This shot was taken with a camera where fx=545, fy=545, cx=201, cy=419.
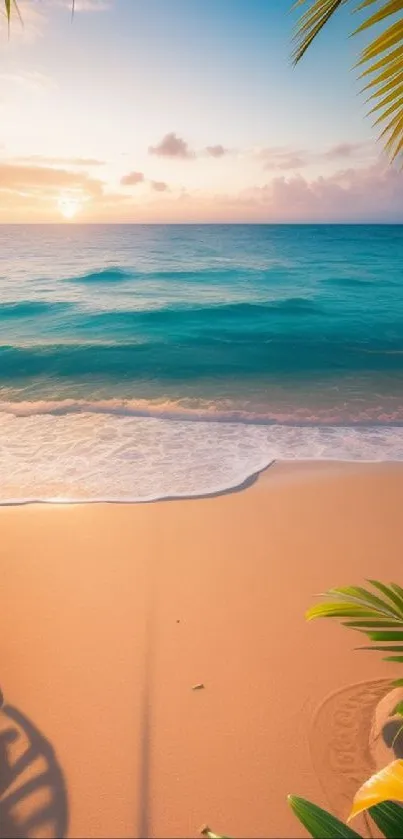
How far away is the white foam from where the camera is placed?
24.6 ft

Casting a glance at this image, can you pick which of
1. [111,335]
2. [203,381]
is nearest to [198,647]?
[203,381]

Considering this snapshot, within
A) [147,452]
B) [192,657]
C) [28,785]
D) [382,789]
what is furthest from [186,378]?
[382,789]

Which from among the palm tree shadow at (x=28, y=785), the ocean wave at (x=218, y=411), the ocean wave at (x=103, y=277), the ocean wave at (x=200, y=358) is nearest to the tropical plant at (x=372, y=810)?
the palm tree shadow at (x=28, y=785)

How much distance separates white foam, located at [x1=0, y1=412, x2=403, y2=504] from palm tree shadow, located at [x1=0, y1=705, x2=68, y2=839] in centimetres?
367

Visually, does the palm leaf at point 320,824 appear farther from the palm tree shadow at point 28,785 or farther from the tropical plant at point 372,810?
the palm tree shadow at point 28,785

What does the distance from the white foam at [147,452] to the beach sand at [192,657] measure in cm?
61

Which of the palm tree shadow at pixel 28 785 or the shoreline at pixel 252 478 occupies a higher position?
the shoreline at pixel 252 478

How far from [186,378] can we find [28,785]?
1295cm

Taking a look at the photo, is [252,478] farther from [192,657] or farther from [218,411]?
[218,411]

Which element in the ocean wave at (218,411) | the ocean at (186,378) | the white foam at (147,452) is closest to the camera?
the white foam at (147,452)

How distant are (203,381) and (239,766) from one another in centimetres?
1248

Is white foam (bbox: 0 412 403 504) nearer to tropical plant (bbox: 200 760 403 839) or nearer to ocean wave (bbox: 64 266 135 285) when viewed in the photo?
tropical plant (bbox: 200 760 403 839)

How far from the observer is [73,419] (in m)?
11.3

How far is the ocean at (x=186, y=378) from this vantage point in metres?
8.42
